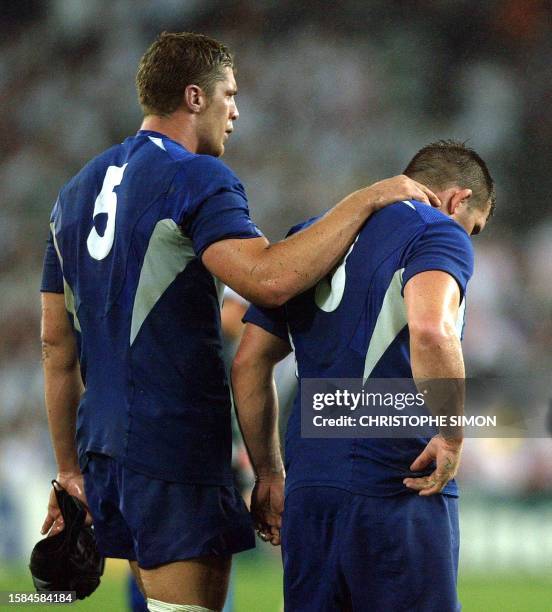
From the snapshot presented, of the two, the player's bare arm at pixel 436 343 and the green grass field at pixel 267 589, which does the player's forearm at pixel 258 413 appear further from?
the green grass field at pixel 267 589

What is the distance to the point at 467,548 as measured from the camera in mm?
6727

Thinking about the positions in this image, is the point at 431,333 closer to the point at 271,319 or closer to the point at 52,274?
the point at 271,319

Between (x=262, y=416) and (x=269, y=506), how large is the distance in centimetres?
23

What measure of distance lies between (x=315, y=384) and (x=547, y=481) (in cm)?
507

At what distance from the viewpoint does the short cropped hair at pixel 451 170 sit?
2557 millimetres

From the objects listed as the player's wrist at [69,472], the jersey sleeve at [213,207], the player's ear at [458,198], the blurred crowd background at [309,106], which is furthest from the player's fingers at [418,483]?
the blurred crowd background at [309,106]

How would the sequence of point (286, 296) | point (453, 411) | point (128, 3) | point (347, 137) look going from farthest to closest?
point (128, 3) < point (347, 137) < point (286, 296) < point (453, 411)

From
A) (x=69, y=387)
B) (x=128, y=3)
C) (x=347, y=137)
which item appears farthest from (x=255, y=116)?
(x=69, y=387)

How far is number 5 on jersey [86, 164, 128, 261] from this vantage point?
2.38 metres

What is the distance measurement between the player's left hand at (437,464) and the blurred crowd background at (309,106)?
630 centimetres

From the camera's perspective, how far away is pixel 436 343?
2.01m

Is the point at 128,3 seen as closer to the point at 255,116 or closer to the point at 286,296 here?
the point at 255,116

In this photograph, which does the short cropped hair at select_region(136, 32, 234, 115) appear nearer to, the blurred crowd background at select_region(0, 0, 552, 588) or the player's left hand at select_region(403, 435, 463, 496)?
the player's left hand at select_region(403, 435, 463, 496)

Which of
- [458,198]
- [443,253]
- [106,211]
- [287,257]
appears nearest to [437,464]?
[443,253]
